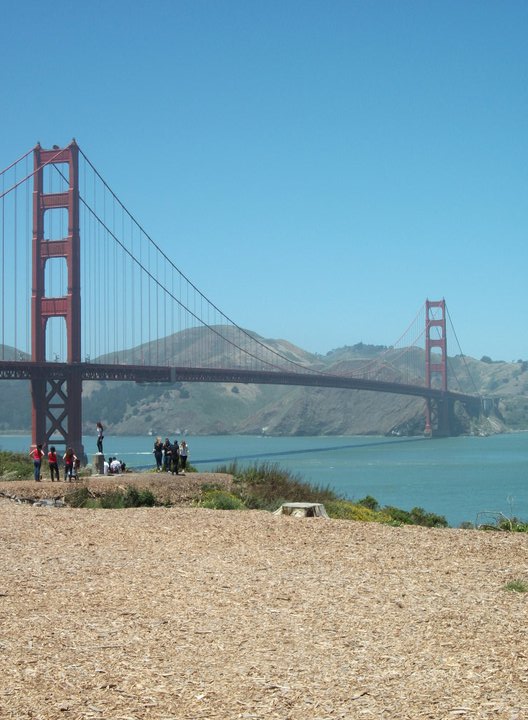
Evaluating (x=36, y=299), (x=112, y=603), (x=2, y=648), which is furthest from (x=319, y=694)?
(x=36, y=299)

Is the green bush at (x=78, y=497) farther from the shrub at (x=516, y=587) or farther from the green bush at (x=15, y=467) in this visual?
the shrub at (x=516, y=587)

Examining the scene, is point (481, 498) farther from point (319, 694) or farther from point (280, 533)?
point (319, 694)

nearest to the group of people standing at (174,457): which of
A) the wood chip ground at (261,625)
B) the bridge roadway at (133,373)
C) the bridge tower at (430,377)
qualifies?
the wood chip ground at (261,625)

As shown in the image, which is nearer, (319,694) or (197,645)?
(319,694)

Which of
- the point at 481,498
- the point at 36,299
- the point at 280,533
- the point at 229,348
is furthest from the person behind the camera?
the point at 229,348

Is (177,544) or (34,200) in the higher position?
(34,200)

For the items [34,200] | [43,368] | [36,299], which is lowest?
[43,368]

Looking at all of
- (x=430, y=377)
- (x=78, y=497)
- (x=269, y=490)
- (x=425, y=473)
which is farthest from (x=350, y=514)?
(x=430, y=377)

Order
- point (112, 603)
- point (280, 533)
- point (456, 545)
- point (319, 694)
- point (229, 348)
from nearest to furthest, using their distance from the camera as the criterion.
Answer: point (319, 694) < point (112, 603) < point (456, 545) < point (280, 533) < point (229, 348)

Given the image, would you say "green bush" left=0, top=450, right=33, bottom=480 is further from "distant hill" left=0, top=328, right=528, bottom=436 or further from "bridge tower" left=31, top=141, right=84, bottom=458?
"distant hill" left=0, top=328, right=528, bottom=436
